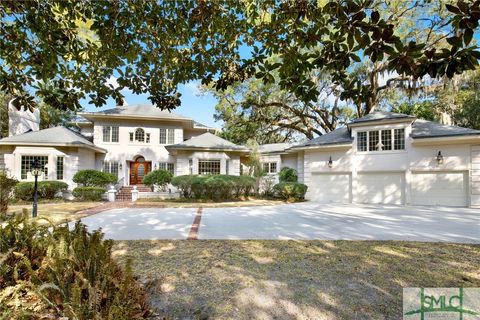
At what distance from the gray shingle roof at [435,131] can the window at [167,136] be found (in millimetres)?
Result: 16431

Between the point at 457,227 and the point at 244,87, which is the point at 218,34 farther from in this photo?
the point at 244,87

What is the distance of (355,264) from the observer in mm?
4383

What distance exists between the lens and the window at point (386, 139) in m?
14.8

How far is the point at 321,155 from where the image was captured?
16.7 metres

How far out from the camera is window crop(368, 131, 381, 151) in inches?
595

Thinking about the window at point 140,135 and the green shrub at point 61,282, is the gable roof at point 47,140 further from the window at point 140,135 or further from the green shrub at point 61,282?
the green shrub at point 61,282

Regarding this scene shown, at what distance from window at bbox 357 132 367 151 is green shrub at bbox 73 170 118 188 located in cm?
1628

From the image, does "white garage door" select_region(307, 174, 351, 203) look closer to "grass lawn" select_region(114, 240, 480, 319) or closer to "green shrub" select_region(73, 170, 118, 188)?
"grass lawn" select_region(114, 240, 480, 319)

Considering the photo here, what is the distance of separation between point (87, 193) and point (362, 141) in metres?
17.4

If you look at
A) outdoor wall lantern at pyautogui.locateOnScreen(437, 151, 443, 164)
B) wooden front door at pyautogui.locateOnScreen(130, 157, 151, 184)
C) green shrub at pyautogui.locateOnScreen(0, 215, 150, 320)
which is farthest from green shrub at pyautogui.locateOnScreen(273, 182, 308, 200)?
green shrub at pyautogui.locateOnScreen(0, 215, 150, 320)

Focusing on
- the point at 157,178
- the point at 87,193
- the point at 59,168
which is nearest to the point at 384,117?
the point at 157,178

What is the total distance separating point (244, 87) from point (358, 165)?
473 inches

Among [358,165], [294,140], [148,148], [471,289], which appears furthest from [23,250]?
[294,140]

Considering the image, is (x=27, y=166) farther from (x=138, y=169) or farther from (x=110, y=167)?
(x=138, y=169)
